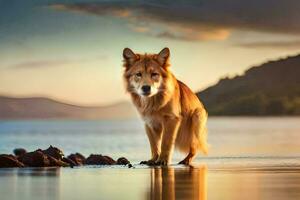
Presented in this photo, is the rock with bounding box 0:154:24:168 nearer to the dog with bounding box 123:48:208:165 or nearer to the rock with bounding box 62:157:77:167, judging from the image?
the rock with bounding box 62:157:77:167

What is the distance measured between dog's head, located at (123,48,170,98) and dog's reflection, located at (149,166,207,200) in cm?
48

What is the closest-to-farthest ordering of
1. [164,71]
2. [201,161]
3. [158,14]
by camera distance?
[164,71], [201,161], [158,14]

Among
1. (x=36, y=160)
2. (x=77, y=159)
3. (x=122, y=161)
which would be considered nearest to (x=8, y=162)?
(x=36, y=160)

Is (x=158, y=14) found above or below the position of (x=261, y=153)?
above

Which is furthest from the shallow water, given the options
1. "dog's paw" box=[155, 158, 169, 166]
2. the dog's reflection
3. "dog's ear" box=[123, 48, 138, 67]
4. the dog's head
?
"dog's ear" box=[123, 48, 138, 67]

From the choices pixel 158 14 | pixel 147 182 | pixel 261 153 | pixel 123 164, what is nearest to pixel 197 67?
pixel 158 14

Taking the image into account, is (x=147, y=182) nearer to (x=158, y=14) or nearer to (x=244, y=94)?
(x=158, y=14)

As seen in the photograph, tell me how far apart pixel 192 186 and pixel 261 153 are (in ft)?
6.61

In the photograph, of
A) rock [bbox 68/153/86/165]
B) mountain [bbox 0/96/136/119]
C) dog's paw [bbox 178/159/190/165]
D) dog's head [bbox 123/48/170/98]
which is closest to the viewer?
dog's head [bbox 123/48/170/98]

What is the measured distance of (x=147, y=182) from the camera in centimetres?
396

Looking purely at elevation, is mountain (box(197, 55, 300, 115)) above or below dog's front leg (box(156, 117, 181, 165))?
above

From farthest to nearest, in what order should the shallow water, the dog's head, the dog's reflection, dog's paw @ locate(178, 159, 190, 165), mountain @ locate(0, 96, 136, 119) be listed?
mountain @ locate(0, 96, 136, 119) → dog's paw @ locate(178, 159, 190, 165) → the dog's head → the shallow water → the dog's reflection

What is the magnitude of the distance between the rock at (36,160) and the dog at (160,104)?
22.0 inches

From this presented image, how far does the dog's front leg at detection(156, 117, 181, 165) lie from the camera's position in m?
4.86
